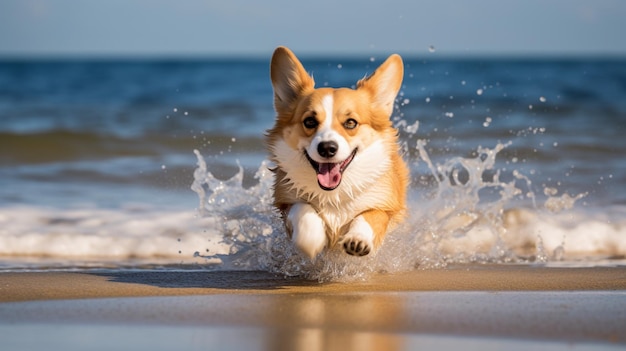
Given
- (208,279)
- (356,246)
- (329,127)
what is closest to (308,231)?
(356,246)

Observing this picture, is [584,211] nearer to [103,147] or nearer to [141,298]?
[141,298]

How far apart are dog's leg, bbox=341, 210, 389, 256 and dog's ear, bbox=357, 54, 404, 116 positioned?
0.55m

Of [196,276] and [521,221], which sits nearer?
[196,276]

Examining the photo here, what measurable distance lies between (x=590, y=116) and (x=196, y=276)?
867 cm

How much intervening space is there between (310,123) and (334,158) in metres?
0.24

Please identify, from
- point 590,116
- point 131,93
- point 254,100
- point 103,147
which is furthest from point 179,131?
point 131,93

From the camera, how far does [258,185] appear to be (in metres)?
5.50

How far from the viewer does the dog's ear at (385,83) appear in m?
4.56

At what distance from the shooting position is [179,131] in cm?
1109

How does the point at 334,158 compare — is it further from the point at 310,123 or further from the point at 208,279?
the point at 208,279

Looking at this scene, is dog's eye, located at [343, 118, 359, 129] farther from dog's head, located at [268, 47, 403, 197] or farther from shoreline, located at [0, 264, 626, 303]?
shoreline, located at [0, 264, 626, 303]

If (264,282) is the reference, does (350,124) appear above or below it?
above

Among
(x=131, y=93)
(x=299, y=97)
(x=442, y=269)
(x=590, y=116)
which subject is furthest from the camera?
(x=131, y=93)

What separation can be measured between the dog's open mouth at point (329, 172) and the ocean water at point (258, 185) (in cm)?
37
